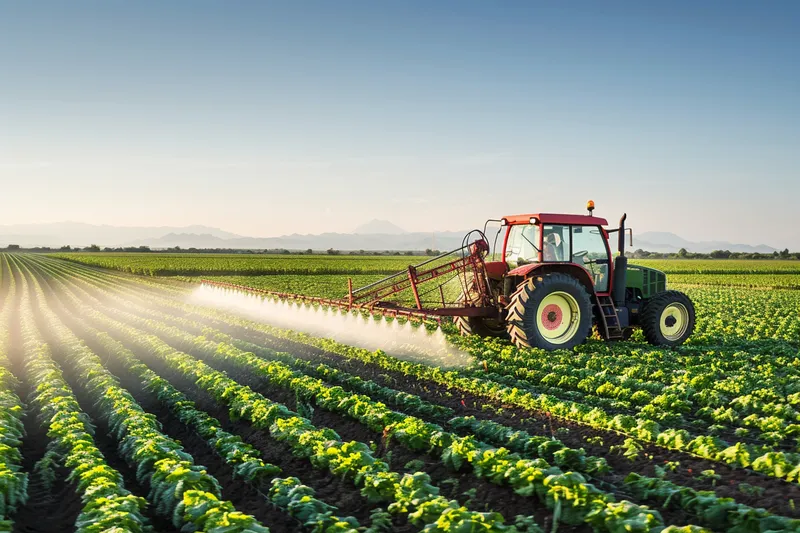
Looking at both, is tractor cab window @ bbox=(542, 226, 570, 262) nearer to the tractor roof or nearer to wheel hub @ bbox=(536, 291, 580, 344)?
the tractor roof

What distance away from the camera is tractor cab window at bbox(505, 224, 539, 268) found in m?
11.6

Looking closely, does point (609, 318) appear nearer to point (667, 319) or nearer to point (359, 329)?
point (667, 319)

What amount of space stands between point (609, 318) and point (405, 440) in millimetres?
6972

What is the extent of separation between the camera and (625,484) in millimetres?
5445

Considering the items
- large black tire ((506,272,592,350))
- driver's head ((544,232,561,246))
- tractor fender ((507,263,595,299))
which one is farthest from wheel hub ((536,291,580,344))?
driver's head ((544,232,561,246))

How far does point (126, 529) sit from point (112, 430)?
3.21 meters

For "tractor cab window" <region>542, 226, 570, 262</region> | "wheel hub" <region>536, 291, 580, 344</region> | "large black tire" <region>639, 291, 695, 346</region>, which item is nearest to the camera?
"wheel hub" <region>536, 291, 580, 344</region>

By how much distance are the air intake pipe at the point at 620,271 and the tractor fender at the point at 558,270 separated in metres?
0.65

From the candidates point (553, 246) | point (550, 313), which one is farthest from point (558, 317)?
point (553, 246)

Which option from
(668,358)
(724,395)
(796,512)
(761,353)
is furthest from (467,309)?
(796,512)

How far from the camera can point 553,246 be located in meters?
11.6

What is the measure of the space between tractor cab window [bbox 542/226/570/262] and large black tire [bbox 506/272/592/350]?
531 millimetres

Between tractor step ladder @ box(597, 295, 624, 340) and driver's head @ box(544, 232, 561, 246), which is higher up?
driver's head @ box(544, 232, 561, 246)

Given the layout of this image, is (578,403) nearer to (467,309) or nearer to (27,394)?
(467,309)
